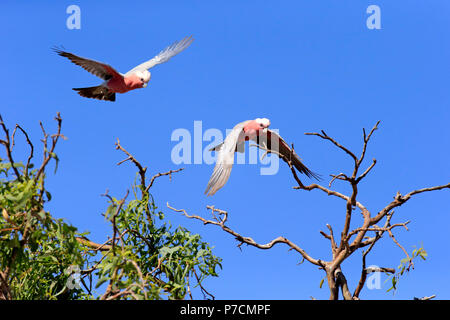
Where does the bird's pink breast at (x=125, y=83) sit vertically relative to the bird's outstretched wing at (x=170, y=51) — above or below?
below

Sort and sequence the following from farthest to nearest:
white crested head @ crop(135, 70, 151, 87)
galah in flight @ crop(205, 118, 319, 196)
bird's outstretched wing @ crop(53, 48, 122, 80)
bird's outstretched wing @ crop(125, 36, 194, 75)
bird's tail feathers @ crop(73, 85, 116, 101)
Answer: bird's outstretched wing @ crop(125, 36, 194, 75)
bird's tail feathers @ crop(73, 85, 116, 101)
white crested head @ crop(135, 70, 151, 87)
bird's outstretched wing @ crop(53, 48, 122, 80)
galah in flight @ crop(205, 118, 319, 196)

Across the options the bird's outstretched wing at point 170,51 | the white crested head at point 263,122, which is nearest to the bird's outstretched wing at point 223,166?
the white crested head at point 263,122

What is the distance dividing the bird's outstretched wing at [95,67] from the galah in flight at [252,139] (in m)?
1.38

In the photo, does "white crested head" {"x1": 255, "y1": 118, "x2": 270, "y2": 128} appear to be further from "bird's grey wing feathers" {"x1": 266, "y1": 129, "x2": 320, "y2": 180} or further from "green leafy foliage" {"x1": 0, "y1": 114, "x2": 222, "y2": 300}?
"green leafy foliage" {"x1": 0, "y1": 114, "x2": 222, "y2": 300}

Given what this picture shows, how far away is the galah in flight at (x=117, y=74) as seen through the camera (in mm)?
4887

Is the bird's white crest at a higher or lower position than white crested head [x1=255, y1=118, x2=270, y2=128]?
higher

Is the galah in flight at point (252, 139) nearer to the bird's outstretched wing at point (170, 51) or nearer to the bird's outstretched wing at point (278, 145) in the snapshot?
the bird's outstretched wing at point (278, 145)

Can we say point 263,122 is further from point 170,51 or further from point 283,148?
point 170,51

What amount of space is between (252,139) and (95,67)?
168cm

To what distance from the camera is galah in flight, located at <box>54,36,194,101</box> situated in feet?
16.0

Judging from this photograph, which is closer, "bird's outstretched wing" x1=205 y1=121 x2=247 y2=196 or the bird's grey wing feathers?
"bird's outstretched wing" x1=205 y1=121 x2=247 y2=196

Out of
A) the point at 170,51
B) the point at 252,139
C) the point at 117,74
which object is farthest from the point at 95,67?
the point at 252,139

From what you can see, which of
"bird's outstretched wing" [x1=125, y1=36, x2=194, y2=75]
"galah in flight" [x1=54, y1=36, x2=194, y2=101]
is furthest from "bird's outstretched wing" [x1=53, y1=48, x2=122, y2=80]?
"bird's outstretched wing" [x1=125, y1=36, x2=194, y2=75]

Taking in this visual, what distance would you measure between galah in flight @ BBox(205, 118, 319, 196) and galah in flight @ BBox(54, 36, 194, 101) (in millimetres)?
1183
